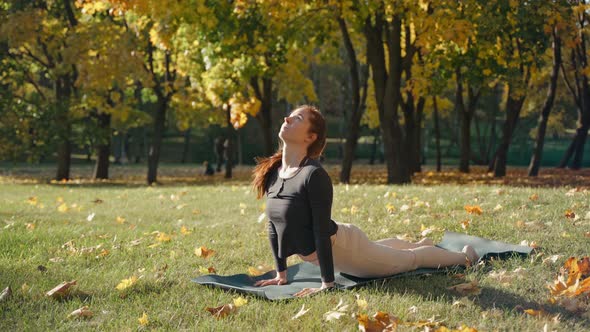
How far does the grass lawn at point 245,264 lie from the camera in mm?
4680

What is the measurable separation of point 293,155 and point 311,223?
1.94 feet

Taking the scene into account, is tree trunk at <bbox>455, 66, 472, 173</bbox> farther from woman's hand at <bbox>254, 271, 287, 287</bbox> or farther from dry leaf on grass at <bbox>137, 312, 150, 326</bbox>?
dry leaf on grass at <bbox>137, 312, 150, 326</bbox>

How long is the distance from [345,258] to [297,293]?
548 mm

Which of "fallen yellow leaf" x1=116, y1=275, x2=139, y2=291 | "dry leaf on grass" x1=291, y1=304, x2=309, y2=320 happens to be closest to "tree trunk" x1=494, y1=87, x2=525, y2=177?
"fallen yellow leaf" x1=116, y1=275, x2=139, y2=291

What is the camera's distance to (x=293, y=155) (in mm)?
5547

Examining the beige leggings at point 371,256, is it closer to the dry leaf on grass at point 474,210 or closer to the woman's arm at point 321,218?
the woman's arm at point 321,218

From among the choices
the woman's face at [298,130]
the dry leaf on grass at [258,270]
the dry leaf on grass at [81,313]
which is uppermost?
the woman's face at [298,130]

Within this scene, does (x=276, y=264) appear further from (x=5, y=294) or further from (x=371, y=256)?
(x=5, y=294)

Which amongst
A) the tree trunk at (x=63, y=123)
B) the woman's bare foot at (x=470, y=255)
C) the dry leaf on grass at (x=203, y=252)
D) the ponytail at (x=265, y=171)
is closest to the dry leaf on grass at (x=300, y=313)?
the ponytail at (x=265, y=171)

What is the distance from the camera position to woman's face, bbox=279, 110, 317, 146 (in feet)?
18.2

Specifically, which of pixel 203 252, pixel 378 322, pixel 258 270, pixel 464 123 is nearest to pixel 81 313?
pixel 258 270

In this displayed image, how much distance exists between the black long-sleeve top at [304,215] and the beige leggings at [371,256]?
212mm

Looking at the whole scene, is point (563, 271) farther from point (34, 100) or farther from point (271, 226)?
point (34, 100)

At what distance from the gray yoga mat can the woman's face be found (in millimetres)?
1215
